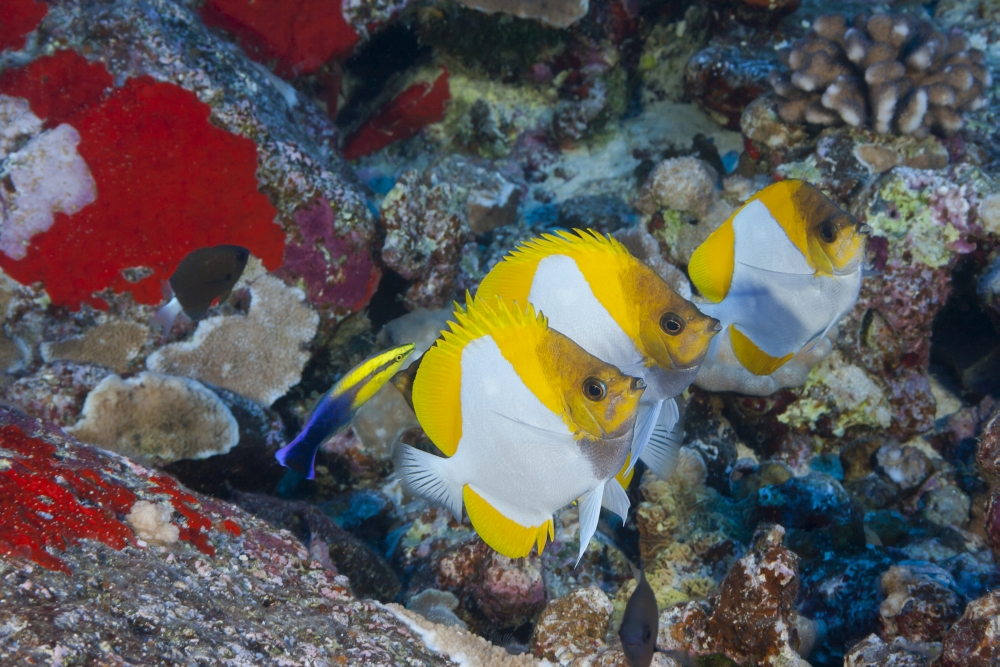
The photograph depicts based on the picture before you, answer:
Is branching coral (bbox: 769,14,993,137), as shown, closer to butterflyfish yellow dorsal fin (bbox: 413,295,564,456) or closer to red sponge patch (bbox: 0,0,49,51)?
butterflyfish yellow dorsal fin (bbox: 413,295,564,456)

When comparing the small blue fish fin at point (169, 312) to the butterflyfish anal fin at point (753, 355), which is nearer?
the butterflyfish anal fin at point (753, 355)

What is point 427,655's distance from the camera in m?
2.06

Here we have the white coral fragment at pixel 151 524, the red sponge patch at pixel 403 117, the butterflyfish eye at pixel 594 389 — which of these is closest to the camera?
the butterflyfish eye at pixel 594 389

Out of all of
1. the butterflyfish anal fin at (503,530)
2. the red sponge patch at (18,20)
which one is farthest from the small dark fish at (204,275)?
the red sponge patch at (18,20)

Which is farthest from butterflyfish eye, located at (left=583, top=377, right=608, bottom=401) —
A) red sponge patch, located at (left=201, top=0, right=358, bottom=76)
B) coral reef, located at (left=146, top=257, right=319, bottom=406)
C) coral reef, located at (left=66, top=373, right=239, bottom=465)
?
red sponge patch, located at (left=201, top=0, right=358, bottom=76)

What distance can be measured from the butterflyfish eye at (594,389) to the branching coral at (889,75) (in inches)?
147

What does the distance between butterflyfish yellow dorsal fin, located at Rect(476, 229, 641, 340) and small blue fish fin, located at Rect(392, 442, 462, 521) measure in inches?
22.0

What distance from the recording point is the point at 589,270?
6.46 feet

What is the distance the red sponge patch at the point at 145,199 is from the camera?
4082 mm

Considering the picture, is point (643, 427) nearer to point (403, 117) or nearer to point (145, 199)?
point (145, 199)

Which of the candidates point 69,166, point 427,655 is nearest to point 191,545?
point 427,655

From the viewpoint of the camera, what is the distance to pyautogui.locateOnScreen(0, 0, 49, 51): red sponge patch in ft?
13.4

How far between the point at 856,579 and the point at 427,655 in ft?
6.33

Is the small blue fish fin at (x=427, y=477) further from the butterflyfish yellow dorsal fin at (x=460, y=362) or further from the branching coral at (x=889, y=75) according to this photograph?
the branching coral at (x=889, y=75)
